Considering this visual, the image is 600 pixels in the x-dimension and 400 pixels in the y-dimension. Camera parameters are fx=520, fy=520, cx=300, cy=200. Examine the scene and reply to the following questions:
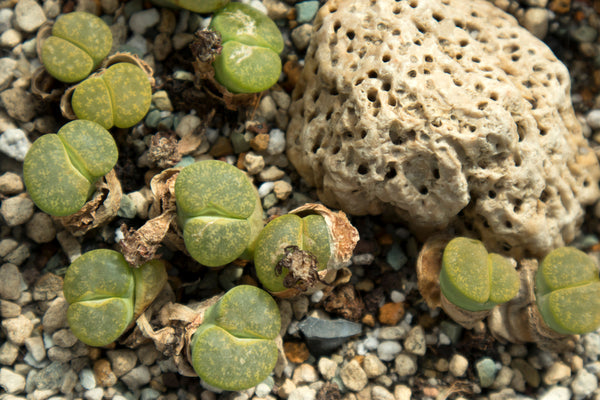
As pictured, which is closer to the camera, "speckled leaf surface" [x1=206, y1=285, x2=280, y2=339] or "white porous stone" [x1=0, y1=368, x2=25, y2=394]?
"speckled leaf surface" [x1=206, y1=285, x2=280, y2=339]

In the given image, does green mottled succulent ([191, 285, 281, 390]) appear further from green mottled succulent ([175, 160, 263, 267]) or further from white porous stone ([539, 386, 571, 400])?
white porous stone ([539, 386, 571, 400])

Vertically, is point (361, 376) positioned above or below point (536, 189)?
below

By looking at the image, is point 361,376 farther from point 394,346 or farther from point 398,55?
point 398,55

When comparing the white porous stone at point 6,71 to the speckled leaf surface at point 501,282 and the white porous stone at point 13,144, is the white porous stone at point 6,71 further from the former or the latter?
the speckled leaf surface at point 501,282

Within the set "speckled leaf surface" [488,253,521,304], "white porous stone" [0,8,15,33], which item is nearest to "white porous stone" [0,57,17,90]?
"white porous stone" [0,8,15,33]

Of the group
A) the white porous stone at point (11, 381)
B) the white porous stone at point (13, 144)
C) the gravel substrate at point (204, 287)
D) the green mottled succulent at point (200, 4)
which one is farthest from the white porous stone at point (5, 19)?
the white porous stone at point (11, 381)

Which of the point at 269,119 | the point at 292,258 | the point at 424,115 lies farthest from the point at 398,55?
the point at 292,258

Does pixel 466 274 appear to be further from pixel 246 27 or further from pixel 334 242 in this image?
pixel 246 27
